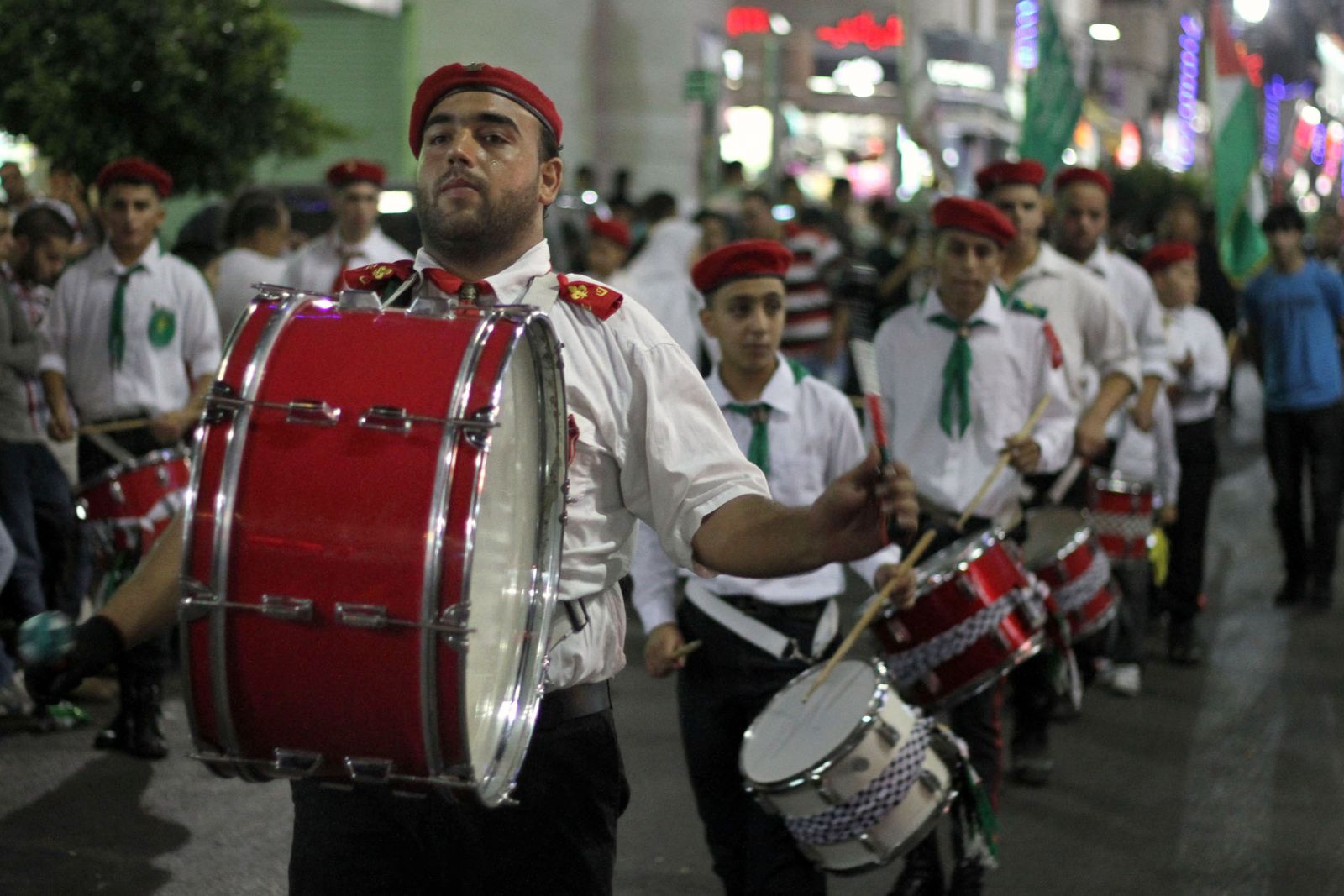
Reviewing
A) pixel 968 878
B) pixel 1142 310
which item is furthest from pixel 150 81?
pixel 968 878

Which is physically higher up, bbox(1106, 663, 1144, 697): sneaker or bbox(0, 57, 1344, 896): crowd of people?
bbox(0, 57, 1344, 896): crowd of people

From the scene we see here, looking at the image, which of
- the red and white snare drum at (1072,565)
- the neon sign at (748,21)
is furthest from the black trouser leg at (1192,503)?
the neon sign at (748,21)

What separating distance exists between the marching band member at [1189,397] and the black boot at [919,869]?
4758 mm

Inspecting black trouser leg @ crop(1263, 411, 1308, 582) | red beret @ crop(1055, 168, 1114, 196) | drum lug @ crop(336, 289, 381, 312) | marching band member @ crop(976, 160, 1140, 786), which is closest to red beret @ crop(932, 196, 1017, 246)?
marching band member @ crop(976, 160, 1140, 786)

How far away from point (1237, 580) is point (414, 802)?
387 inches

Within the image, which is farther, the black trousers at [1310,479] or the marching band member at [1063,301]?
the black trousers at [1310,479]

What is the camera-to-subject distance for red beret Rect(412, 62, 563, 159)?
3.40 meters

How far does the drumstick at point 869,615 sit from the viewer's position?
486cm

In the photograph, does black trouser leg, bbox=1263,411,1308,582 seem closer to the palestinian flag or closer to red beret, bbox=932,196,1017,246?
the palestinian flag

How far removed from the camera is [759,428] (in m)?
5.37

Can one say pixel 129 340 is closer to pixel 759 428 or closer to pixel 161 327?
pixel 161 327

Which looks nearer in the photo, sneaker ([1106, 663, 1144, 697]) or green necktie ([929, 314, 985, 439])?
green necktie ([929, 314, 985, 439])

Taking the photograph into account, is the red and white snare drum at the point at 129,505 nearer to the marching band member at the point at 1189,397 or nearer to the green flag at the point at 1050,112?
the marching band member at the point at 1189,397

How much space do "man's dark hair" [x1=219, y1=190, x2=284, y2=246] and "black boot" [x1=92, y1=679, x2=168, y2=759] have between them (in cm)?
393
